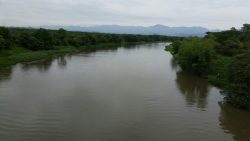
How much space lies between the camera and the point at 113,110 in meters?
17.4

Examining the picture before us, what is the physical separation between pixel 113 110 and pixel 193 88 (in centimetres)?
964

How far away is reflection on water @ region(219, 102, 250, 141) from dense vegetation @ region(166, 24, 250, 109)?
0.58 m

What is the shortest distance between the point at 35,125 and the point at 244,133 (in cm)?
1012

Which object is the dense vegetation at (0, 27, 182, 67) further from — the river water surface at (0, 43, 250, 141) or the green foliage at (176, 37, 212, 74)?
the green foliage at (176, 37, 212, 74)

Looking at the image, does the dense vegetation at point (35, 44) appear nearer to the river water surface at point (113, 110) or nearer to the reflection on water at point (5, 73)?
the reflection on water at point (5, 73)

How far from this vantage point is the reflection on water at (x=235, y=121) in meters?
14.9

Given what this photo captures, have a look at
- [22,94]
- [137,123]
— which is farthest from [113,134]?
[22,94]

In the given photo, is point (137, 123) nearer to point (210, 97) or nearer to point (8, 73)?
point (210, 97)

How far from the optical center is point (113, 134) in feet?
45.7

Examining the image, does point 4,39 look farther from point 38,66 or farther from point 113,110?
point 113,110

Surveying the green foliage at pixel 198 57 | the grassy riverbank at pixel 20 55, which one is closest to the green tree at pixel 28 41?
the grassy riverbank at pixel 20 55

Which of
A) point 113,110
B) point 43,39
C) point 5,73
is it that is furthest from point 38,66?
point 113,110

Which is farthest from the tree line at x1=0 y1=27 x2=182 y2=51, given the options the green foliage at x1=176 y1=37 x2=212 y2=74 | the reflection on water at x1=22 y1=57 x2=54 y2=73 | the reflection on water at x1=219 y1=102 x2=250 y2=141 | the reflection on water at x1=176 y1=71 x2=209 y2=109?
the reflection on water at x1=219 y1=102 x2=250 y2=141

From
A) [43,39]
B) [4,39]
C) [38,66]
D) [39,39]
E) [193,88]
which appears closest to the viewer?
[193,88]
